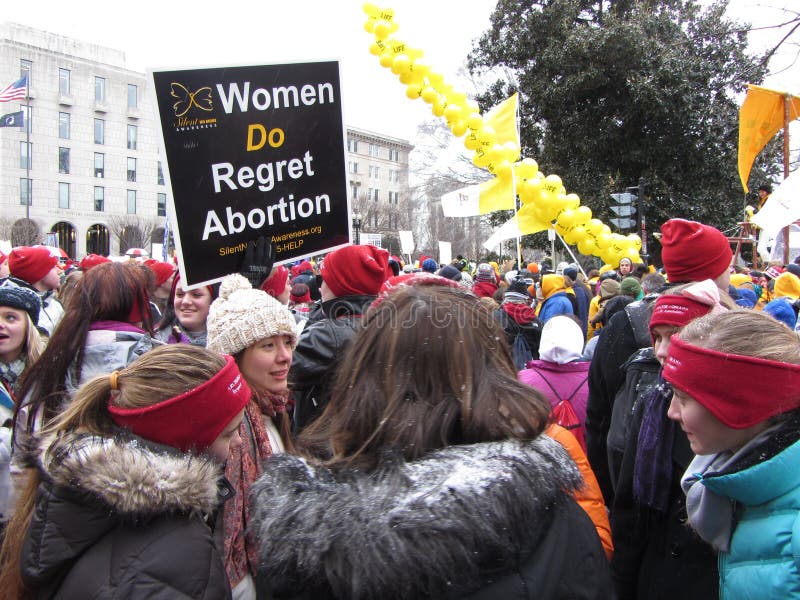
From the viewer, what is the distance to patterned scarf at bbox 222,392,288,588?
220cm

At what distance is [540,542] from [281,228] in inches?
104

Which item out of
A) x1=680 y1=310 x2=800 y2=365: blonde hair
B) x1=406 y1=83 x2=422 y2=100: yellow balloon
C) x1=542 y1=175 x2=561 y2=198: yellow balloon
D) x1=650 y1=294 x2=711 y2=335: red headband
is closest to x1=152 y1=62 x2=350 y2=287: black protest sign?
x1=650 y1=294 x2=711 y2=335: red headband

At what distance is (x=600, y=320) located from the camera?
6.85m

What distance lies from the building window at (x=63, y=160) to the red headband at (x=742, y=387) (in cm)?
5829

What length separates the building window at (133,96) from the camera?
54.7 m

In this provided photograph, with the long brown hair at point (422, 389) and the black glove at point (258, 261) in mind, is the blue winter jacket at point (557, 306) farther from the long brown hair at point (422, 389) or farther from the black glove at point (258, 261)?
the long brown hair at point (422, 389)

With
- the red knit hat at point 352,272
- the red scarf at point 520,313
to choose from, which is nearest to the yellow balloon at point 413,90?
the red scarf at point 520,313

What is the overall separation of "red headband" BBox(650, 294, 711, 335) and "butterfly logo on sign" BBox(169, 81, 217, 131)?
2.46 meters

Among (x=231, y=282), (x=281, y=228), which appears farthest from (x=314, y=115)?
(x=231, y=282)

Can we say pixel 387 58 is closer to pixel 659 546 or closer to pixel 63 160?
pixel 659 546

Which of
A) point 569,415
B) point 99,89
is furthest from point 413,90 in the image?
point 99,89

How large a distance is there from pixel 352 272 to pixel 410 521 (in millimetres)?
2672

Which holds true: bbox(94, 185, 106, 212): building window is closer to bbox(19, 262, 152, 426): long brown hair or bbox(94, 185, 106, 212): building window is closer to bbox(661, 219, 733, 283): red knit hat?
bbox(19, 262, 152, 426): long brown hair

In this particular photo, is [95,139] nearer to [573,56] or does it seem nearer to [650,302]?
[573,56]
